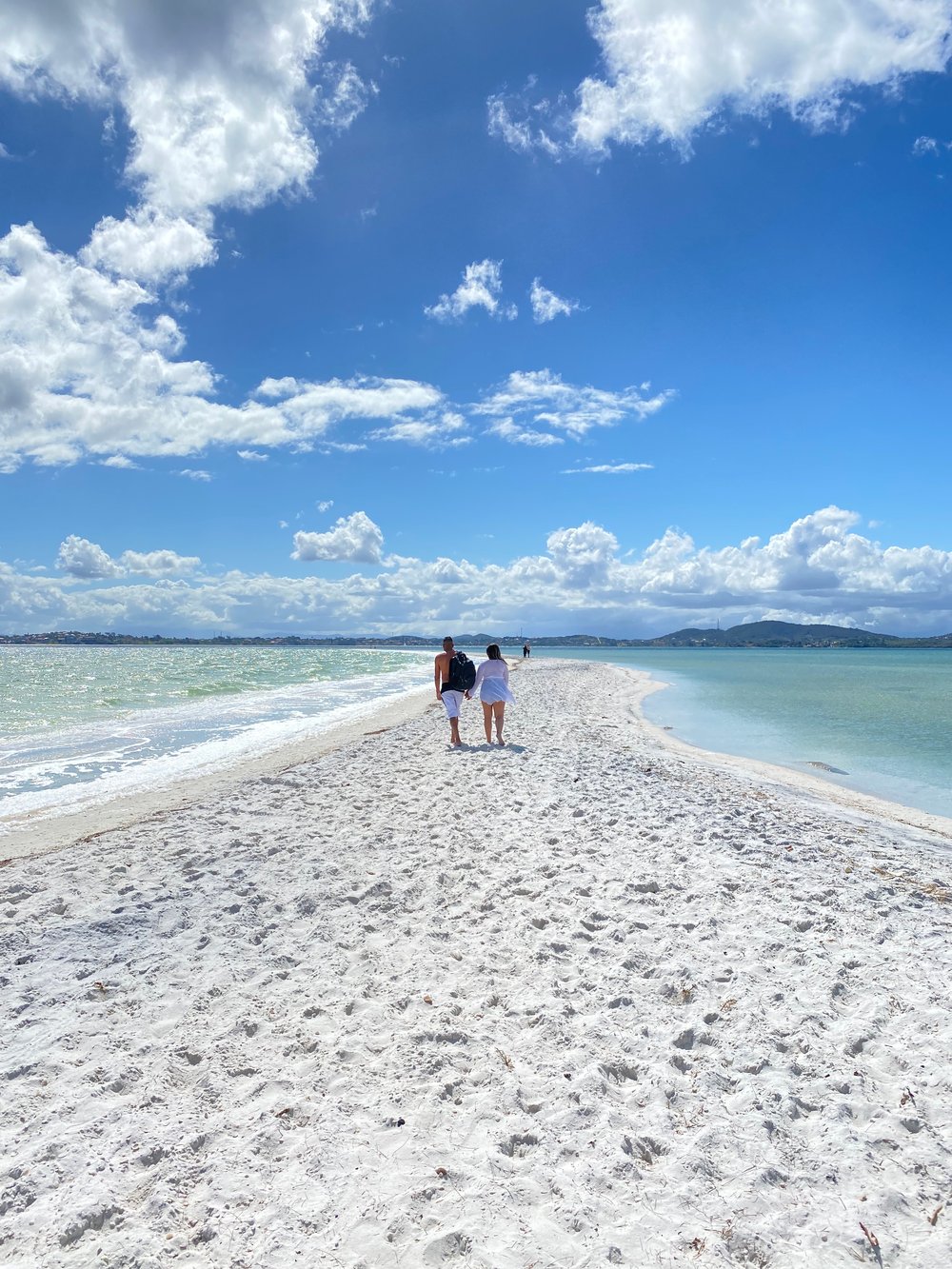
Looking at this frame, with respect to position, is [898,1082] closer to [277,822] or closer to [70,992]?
[70,992]

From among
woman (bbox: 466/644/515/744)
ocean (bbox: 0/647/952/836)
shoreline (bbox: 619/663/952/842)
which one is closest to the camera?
shoreline (bbox: 619/663/952/842)

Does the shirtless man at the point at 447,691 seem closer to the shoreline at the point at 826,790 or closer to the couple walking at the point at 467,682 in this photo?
the couple walking at the point at 467,682

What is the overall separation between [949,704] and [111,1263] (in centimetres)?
3871

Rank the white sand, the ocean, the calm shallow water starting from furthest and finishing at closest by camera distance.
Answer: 1. the ocean
2. the calm shallow water
3. the white sand

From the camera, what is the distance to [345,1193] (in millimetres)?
3383

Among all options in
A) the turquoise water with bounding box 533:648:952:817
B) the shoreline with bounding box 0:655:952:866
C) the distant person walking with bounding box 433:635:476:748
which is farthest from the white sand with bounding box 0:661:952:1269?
the turquoise water with bounding box 533:648:952:817

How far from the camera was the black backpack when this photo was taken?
15492 mm

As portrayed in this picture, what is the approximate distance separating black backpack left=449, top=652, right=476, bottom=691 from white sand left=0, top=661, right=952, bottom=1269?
6.91 m

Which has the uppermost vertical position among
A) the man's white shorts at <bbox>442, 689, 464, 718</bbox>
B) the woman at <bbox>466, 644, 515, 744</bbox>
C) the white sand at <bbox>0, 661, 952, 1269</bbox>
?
the woman at <bbox>466, 644, 515, 744</bbox>

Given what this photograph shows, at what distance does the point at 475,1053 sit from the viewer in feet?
14.7

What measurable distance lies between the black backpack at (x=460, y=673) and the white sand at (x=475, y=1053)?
691 centimetres

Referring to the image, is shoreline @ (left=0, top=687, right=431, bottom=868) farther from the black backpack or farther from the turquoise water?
the turquoise water

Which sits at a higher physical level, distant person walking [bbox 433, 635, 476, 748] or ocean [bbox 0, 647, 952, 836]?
distant person walking [bbox 433, 635, 476, 748]

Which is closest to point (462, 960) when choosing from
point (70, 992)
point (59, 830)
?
point (70, 992)
